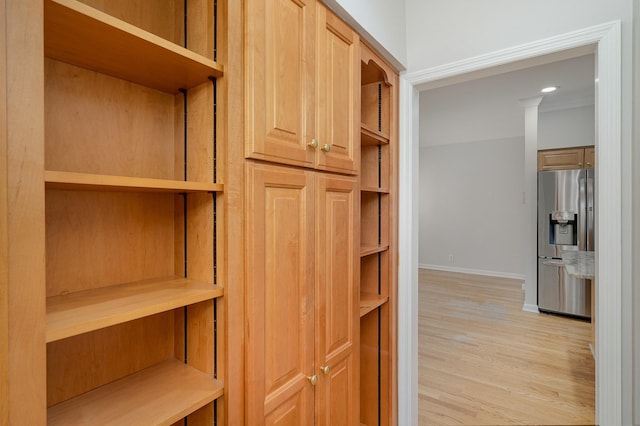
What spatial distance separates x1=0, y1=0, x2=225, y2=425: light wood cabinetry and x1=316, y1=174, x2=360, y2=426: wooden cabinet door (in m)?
0.43

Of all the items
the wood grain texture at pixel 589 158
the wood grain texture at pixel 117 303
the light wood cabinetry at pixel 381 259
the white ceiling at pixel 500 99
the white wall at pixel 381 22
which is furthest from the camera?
the wood grain texture at pixel 589 158

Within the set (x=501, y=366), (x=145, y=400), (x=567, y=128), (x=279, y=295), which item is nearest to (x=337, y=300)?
(x=279, y=295)

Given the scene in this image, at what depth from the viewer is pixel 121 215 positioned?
974mm

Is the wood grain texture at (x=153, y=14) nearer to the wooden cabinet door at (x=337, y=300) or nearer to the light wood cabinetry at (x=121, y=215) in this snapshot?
the light wood cabinetry at (x=121, y=215)

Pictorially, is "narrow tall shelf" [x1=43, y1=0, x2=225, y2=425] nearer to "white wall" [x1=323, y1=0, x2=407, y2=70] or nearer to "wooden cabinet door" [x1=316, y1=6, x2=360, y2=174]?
"wooden cabinet door" [x1=316, y1=6, x2=360, y2=174]

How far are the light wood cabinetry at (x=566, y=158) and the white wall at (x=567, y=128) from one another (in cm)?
17

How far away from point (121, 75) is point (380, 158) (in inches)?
52.1

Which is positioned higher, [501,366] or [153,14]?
[153,14]

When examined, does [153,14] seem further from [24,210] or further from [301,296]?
[301,296]

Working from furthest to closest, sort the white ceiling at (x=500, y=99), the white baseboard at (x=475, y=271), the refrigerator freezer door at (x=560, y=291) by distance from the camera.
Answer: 1. the white baseboard at (x=475, y=271)
2. the refrigerator freezer door at (x=560, y=291)
3. the white ceiling at (x=500, y=99)

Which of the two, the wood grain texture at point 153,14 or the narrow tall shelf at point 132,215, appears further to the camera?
the wood grain texture at point 153,14

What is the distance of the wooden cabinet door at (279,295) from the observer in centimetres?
97

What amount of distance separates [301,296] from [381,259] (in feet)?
2.75

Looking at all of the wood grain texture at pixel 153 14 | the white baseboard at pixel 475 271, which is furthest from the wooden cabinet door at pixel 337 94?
the white baseboard at pixel 475 271
